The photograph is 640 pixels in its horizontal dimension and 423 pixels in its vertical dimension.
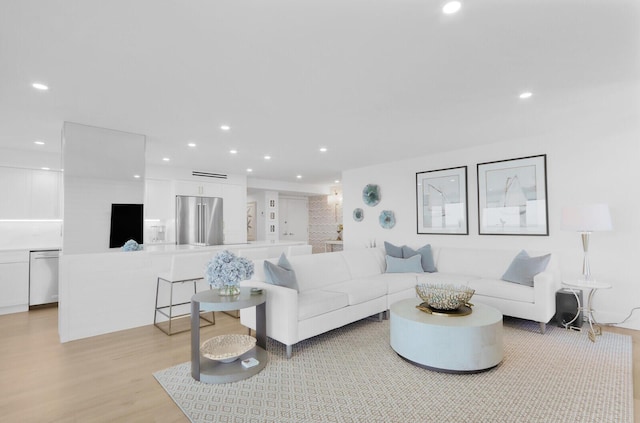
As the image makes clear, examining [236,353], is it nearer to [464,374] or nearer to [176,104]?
[464,374]

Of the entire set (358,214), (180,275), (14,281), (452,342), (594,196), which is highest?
(594,196)

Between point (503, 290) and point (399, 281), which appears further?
point (399, 281)

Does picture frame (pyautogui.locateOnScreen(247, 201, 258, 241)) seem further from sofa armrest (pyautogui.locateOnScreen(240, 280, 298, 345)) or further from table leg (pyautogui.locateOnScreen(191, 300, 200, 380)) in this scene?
table leg (pyautogui.locateOnScreen(191, 300, 200, 380))

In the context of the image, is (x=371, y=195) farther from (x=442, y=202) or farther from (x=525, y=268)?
(x=525, y=268)

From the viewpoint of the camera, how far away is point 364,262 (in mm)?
4684

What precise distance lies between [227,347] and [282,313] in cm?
55

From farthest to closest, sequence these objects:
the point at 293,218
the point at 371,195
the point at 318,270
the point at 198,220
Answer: the point at 293,218
the point at 198,220
the point at 371,195
the point at 318,270

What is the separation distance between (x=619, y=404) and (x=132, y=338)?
4.27 meters

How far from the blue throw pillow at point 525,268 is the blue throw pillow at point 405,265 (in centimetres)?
114

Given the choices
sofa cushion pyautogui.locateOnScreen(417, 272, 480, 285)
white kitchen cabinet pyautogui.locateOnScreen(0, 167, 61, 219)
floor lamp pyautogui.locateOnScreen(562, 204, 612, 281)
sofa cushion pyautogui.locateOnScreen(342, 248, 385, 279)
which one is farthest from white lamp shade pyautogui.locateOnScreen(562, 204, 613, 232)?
white kitchen cabinet pyautogui.locateOnScreen(0, 167, 61, 219)

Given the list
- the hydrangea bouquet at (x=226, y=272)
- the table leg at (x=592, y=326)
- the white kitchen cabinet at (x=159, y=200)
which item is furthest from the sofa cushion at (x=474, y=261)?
the white kitchen cabinet at (x=159, y=200)

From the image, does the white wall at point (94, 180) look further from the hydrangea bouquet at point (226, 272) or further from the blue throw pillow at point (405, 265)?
the blue throw pillow at point (405, 265)

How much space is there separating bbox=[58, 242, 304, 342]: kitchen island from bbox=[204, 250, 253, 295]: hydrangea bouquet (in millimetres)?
1818

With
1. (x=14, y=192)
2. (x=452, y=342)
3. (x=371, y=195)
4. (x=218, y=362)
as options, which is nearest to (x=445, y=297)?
(x=452, y=342)
